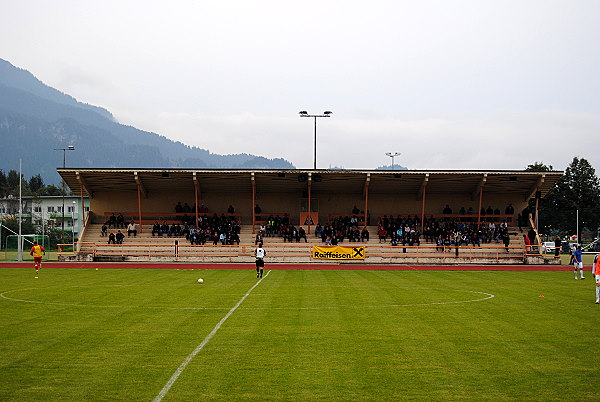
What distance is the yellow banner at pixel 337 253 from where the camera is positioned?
154ft

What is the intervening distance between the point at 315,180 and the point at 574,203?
217ft

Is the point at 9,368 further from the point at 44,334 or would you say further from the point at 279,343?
the point at 279,343

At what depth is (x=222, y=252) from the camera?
4956cm

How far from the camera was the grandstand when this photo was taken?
164 feet

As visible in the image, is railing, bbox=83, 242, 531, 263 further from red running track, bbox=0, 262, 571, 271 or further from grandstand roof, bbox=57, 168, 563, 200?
grandstand roof, bbox=57, 168, 563, 200

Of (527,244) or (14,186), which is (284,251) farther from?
(14,186)

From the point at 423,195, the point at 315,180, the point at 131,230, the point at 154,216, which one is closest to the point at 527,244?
the point at 423,195

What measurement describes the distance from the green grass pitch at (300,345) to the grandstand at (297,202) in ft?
87.0

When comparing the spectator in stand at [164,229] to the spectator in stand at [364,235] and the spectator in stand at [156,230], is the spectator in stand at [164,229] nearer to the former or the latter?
the spectator in stand at [156,230]

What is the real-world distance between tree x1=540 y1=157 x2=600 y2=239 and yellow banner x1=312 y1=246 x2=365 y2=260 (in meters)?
67.7

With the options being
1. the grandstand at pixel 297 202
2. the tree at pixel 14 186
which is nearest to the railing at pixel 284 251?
the grandstand at pixel 297 202

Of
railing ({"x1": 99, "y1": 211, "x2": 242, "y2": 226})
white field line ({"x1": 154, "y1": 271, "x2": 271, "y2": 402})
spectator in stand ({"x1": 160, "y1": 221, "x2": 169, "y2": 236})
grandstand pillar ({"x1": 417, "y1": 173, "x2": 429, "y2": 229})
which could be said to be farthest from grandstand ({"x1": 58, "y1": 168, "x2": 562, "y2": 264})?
white field line ({"x1": 154, "y1": 271, "x2": 271, "y2": 402})

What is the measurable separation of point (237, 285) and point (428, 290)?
8.08 metres

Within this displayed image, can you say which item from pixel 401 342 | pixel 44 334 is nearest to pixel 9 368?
pixel 44 334
